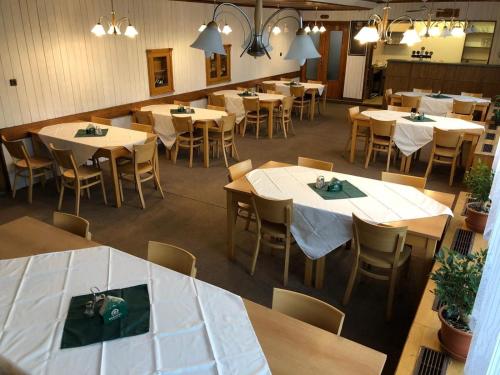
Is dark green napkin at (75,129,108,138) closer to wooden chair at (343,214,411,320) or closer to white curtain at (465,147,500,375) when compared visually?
wooden chair at (343,214,411,320)

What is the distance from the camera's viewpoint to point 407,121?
6.00 m

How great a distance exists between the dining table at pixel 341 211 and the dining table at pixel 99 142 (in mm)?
1815

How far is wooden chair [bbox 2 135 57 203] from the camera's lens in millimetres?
4758

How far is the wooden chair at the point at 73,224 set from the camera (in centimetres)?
276

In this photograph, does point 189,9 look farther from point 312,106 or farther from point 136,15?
point 312,106

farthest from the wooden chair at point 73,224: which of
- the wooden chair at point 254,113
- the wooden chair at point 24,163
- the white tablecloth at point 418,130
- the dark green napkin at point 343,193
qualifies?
the wooden chair at point 254,113

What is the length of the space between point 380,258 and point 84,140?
3.69 metres

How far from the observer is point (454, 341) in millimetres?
1846

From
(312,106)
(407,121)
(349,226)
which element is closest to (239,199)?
(349,226)

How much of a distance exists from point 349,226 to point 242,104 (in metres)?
5.08

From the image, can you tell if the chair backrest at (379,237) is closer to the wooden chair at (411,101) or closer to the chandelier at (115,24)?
the chandelier at (115,24)

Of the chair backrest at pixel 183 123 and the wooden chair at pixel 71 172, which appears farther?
the chair backrest at pixel 183 123

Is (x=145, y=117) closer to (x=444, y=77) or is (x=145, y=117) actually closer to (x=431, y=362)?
(x=431, y=362)

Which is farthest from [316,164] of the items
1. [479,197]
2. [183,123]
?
[183,123]
